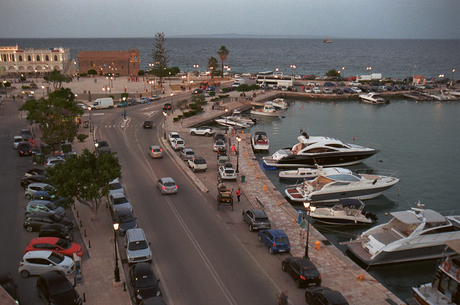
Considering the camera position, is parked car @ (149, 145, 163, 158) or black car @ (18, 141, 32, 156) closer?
parked car @ (149, 145, 163, 158)

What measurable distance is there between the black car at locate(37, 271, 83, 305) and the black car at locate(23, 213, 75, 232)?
6.55 metres

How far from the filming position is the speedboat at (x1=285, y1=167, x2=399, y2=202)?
3234cm

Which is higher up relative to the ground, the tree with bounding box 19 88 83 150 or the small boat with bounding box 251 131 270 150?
the tree with bounding box 19 88 83 150

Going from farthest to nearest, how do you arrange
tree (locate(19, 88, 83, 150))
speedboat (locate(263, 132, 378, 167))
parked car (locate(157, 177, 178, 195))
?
speedboat (locate(263, 132, 378, 167))
tree (locate(19, 88, 83, 150))
parked car (locate(157, 177, 178, 195))

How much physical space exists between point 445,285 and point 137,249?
15.9 metres

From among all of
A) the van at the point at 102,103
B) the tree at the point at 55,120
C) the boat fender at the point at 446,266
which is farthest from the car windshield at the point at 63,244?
the van at the point at 102,103

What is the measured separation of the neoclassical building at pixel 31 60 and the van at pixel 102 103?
4651 cm

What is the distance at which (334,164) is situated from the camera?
42.7m

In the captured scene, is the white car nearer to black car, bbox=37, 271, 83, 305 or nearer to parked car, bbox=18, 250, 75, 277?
parked car, bbox=18, 250, 75, 277

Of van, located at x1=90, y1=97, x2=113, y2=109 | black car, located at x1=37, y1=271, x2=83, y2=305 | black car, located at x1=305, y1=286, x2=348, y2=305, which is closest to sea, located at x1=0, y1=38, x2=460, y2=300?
black car, located at x1=305, y1=286, x2=348, y2=305

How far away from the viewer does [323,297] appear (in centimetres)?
1658

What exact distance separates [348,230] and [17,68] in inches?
4267

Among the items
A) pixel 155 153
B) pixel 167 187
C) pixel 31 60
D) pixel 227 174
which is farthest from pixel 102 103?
pixel 31 60

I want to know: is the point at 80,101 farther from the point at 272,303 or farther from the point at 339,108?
the point at 272,303
